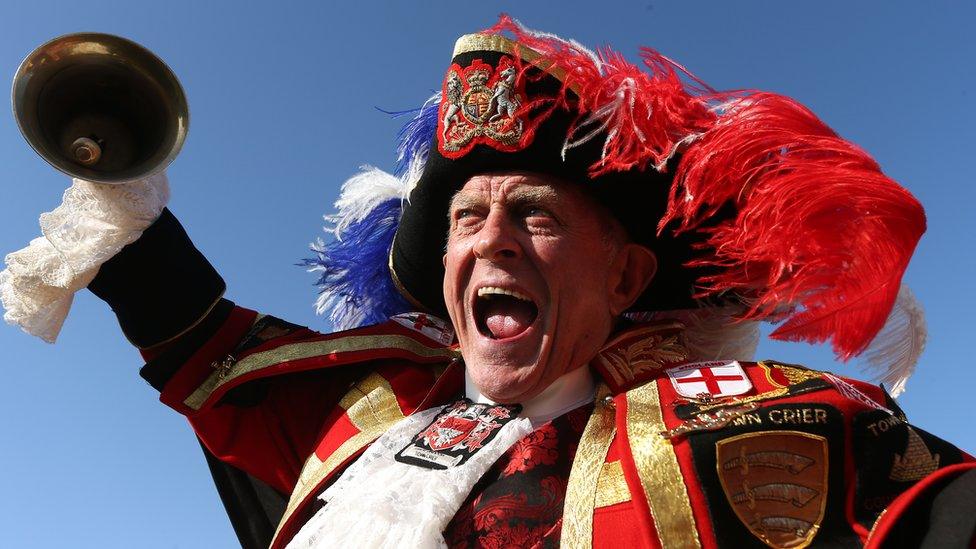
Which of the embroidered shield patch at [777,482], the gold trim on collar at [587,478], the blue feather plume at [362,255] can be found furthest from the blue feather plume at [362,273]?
the embroidered shield patch at [777,482]

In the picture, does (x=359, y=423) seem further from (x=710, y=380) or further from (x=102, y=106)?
(x=102, y=106)

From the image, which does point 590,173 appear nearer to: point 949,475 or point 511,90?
point 511,90

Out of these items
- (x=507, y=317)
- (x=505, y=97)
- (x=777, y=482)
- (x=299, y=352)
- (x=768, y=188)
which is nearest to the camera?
(x=777, y=482)

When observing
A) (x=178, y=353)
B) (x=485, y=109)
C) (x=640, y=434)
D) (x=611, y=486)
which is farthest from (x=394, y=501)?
(x=485, y=109)

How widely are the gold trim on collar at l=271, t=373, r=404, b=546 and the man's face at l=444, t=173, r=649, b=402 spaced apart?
1.23ft

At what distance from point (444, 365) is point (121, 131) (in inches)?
56.6

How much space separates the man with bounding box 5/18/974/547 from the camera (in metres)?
2.31

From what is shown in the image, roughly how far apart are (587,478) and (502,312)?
2.25ft

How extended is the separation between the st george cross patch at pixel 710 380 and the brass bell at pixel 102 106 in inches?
69.5

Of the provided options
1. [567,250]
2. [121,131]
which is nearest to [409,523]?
[567,250]

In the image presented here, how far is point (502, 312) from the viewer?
293 centimetres

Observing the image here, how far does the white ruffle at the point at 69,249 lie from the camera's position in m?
2.93

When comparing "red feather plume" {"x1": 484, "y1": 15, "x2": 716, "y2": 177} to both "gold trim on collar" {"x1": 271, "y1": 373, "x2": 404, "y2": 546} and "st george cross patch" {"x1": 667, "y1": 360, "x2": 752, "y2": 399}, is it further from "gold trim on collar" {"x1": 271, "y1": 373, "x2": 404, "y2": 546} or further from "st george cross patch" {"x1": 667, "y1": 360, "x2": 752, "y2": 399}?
"gold trim on collar" {"x1": 271, "y1": 373, "x2": 404, "y2": 546}

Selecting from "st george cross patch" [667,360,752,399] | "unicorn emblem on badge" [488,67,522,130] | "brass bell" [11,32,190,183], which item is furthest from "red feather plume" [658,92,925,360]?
"brass bell" [11,32,190,183]
